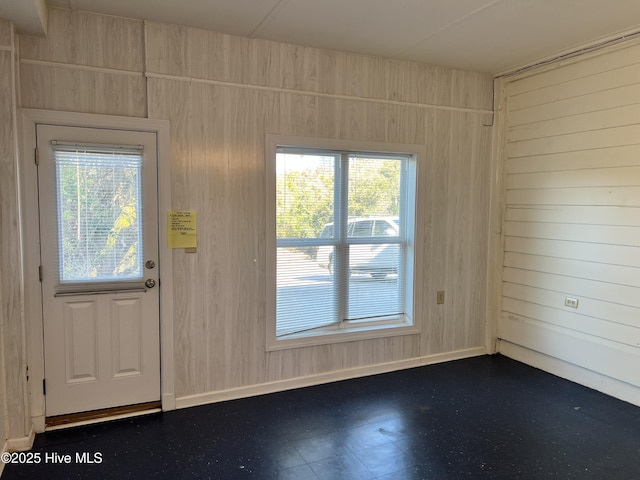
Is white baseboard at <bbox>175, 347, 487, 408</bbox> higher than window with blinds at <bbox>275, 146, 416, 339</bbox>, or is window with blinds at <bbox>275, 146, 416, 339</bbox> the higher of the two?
window with blinds at <bbox>275, 146, 416, 339</bbox>

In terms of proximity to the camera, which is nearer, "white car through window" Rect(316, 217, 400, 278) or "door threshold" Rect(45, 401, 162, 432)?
"door threshold" Rect(45, 401, 162, 432)

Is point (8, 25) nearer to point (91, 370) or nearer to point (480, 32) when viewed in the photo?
point (91, 370)

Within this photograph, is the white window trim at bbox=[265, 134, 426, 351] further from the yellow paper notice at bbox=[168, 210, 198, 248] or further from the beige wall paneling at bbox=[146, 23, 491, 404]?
the yellow paper notice at bbox=[168, 210, 198, 248]

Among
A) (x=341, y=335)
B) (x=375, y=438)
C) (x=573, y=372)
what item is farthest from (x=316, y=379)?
(x=573, y=372)

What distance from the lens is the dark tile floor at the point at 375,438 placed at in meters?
2.38

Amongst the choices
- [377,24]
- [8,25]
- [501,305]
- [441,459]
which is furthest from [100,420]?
[501,305]

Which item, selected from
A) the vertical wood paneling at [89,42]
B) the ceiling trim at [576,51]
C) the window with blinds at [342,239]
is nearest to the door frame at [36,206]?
the vertical wood paneling at [89,42]

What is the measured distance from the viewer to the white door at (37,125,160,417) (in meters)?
2.74

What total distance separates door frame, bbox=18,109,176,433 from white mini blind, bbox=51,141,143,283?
0.13 m

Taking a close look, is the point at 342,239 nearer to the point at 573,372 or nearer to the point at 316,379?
the point at 316,379

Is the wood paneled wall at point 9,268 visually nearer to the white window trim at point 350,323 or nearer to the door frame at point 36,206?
the door frame at point 36,206

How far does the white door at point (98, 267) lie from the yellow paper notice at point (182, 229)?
11 cm

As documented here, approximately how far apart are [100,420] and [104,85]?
221 cm

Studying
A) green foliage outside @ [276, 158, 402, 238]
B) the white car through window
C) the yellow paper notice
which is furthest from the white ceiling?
the white car through window
